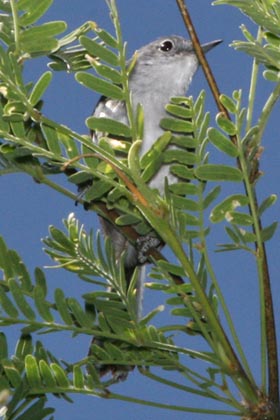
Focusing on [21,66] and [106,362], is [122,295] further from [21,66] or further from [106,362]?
[21,66]

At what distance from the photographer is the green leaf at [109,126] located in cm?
178

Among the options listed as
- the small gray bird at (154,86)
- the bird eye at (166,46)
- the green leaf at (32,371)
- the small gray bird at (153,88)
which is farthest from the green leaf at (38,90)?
the bird eye at (166,46)

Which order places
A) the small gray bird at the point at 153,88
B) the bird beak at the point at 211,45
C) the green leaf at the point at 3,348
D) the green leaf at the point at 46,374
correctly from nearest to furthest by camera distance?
1. the green leaf at the point at 46,374
2. the green leaf at the point at 3,348
3. the small gray bird at the point at 153,88
4. the bird beak at the point at 211,45

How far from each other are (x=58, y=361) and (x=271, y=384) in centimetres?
50

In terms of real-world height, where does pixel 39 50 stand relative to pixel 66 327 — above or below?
above

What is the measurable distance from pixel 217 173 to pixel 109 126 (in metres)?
0.27

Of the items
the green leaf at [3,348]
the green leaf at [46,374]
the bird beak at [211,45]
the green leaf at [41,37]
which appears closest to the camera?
the green leaf at [41,37]

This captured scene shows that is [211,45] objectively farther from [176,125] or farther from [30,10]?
[30,10]

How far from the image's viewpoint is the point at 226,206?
192 cm

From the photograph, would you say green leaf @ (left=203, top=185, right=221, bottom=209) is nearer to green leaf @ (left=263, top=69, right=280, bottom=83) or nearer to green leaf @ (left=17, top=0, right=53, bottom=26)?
green leaf @ (left=263, top=69, right=280, bottom=83)

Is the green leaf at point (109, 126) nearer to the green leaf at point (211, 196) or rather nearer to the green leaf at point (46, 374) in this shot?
the green leaf at point (211, 196)

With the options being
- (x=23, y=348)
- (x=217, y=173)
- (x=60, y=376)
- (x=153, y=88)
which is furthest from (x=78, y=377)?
(x=153, y=88)

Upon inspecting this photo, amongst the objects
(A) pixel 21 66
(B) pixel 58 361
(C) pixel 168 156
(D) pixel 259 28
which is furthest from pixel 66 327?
(D) pixel 259 28

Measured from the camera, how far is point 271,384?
1.79m
